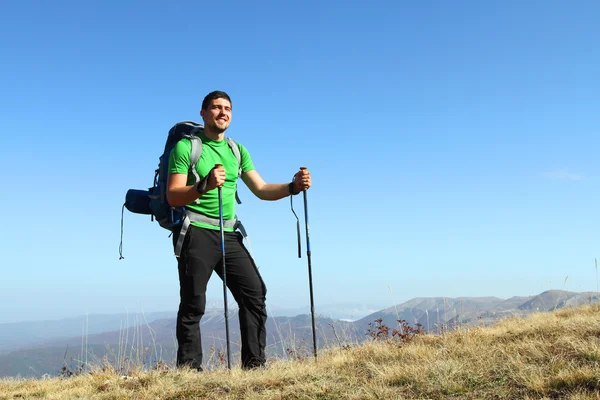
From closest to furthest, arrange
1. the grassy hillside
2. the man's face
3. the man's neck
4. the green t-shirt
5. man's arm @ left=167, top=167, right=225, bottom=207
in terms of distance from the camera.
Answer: the grassy hillside → man's arm @ left=167, top=167, right=225, bottom=207 → the green t-shirt → the man's face → the man's neck

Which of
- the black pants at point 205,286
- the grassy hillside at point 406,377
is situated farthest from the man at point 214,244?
the grassy hillside at point 406,377

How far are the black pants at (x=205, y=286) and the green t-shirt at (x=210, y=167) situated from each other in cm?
21

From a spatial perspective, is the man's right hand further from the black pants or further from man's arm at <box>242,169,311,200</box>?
man's arm at <box>242,169,311,200</box>

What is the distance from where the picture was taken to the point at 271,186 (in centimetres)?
609

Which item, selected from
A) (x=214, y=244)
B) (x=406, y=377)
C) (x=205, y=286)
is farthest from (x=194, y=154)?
(x=406, y=377)

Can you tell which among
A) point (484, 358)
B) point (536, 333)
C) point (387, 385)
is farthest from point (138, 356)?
point (536, 333)

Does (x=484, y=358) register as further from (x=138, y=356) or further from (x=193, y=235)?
(x=138, y=356)

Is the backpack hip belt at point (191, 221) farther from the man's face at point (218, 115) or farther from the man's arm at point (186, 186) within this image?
the man's face at point (218, 115)

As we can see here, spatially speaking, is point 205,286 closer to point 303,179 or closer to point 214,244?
point 214,244

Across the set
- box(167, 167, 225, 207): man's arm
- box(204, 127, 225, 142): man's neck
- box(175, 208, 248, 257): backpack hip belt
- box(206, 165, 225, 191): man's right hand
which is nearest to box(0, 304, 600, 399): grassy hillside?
box(175, 208, 248, 257): backpack hip belt

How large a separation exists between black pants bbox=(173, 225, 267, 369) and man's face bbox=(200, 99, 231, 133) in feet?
3.71

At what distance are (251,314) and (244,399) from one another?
67.6 inches

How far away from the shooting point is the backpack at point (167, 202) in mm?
5441

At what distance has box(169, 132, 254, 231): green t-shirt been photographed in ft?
17.5
